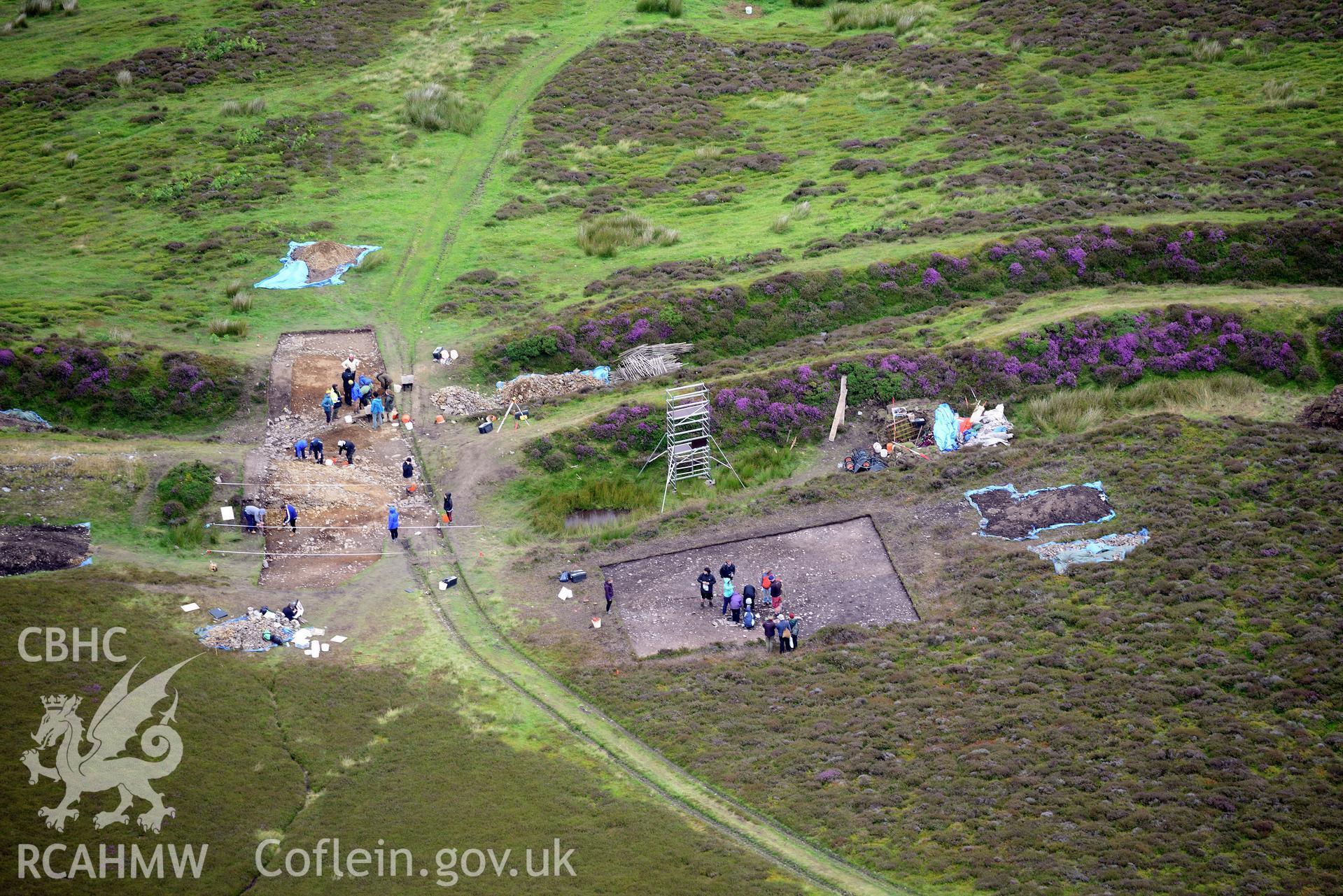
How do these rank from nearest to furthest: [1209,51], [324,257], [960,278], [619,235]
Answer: [960,278]
[324,257]
[619,235]
[1209,51]

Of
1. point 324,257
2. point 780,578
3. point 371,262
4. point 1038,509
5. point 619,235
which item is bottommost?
point 780,578

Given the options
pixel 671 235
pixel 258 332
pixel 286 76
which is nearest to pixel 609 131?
pixel 671 235

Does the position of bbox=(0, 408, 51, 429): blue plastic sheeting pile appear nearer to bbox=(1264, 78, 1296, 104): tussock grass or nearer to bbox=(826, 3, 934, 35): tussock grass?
bbox=(826, 3, 934, 35): tussock grass

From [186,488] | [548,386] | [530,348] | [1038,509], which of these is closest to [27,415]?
[186,488]

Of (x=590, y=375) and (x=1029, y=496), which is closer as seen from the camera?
(x=1029, y=496)

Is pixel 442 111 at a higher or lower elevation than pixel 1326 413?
higher

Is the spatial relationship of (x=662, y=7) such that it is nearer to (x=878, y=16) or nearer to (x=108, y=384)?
(x=878, y=16)

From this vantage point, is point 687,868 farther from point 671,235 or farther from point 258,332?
point 671,235

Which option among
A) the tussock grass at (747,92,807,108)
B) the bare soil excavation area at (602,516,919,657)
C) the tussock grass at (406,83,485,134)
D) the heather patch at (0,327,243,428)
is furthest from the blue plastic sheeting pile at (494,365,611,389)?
the tussock grass at (747,92,807,108)
